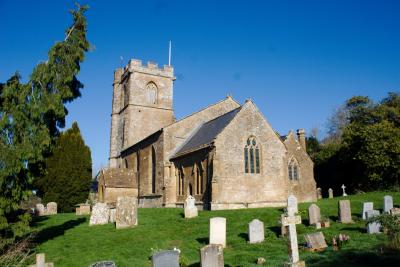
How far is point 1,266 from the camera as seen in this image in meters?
10.4

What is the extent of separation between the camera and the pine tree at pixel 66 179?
31.4 meters

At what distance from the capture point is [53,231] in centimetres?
1772

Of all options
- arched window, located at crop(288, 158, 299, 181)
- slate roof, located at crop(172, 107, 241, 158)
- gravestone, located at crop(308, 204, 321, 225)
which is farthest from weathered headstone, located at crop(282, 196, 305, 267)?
arched window, located at crop(288, 158, 299, 181)

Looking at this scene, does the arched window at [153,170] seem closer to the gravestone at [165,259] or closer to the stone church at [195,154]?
the stone church at [195,154]

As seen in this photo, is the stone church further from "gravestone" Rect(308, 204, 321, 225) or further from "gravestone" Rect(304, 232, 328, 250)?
"gravestone" Rect(304, 232, 328, 250)

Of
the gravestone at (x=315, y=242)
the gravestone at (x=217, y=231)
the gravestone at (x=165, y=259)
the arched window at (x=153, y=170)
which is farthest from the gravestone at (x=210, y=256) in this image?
the arched window at (x=153, y=170)

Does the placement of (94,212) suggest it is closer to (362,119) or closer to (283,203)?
(283,203)

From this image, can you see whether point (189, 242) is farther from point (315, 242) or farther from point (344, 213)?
point (344, 213)

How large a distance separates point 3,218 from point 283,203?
20.0 m

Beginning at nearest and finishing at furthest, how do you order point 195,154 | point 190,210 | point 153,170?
point 190,210 → point 195,154 → point 153,170

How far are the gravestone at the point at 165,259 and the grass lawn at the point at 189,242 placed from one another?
5.41 ft

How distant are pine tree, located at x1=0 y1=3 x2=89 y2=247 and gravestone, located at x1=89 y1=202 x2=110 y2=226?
6184 millimetres

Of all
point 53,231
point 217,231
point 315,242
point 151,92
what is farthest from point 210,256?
point 151,92

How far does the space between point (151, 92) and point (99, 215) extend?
2576 centimetres
